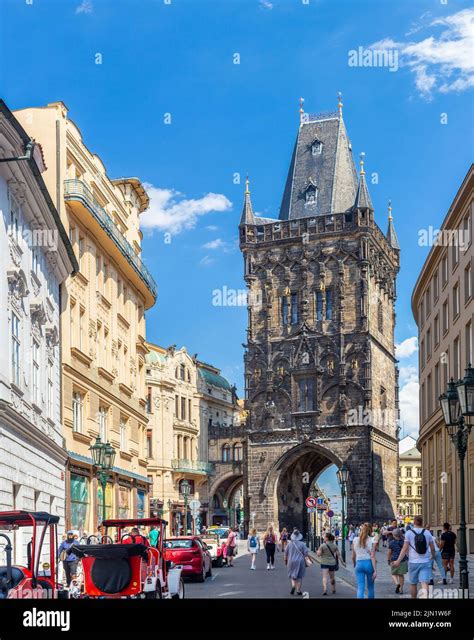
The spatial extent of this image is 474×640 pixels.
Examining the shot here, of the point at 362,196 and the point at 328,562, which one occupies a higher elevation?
the point at 362,196

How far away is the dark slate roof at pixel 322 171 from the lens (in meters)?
94.8

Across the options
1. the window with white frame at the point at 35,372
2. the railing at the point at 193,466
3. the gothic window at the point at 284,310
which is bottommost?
the railing at the point at 193,466

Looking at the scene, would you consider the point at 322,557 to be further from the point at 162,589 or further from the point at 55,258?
the point at 55,258

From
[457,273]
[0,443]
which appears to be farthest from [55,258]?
[457,273]

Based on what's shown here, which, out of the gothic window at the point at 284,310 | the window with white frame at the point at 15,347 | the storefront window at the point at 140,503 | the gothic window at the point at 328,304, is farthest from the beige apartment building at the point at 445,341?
the gothic window at the point at 284,310

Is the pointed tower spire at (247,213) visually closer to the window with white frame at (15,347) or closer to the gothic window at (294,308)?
the gothic window at (294,308)

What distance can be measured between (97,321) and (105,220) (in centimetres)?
415

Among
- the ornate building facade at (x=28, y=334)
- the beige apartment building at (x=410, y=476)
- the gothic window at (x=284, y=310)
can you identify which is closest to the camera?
the ornate building facade at (x=28, y=334)

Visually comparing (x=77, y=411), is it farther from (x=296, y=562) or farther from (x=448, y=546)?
(x=296, y=562)

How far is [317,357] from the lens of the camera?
88500 millimetres

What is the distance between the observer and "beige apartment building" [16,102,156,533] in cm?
3500

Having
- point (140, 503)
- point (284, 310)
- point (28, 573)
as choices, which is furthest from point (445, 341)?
point (284, 310)

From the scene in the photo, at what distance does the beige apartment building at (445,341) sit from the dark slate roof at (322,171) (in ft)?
97.3

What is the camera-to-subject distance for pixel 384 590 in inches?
869
